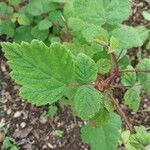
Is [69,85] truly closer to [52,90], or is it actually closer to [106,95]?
[52,90]

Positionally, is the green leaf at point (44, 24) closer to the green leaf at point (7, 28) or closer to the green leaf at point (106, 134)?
the green leaf at point (7, 28)

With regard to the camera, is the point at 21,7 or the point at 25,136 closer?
the point at 25,136

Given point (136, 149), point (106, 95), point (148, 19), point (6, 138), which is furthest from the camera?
point (148, 19)

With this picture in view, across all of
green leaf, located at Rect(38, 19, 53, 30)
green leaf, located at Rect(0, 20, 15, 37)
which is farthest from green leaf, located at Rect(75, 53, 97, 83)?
green leaf, located at Rect(0, 20, 15, 37)

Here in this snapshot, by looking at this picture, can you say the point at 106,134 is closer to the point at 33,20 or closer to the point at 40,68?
the point at 40,68

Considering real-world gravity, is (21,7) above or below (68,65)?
below

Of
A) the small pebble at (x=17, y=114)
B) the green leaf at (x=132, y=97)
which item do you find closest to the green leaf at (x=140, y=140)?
the green leaf at (x=132, y=97)

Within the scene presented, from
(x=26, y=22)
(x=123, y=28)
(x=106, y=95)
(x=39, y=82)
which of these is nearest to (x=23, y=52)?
(x=39, y=82)
